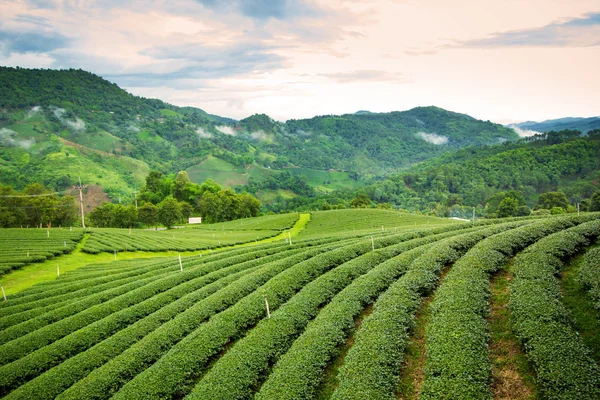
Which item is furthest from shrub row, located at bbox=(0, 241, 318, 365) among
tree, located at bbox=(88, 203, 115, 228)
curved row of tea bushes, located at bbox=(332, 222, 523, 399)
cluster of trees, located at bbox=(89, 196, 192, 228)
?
tree, located at bbox=(88, 203, 115, 228)

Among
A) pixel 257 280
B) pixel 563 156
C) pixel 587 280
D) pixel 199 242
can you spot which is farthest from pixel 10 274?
pixel 563 156

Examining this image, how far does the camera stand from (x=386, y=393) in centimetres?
1059

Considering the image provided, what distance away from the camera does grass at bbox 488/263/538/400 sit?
10398 millimetres

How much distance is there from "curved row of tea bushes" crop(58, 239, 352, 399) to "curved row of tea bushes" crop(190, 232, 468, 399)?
2.00 m

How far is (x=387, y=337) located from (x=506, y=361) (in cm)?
359

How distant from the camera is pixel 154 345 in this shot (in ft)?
53.0

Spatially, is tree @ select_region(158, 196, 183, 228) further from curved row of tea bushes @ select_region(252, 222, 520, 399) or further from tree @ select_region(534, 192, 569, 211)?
tree @ select_region(534, 192, 569, 211)

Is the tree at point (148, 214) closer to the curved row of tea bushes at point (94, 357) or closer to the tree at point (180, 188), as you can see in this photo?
the tree at point (180, 188)

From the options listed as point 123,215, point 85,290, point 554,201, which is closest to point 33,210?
point 123,215

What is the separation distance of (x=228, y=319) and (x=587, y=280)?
46.4ft

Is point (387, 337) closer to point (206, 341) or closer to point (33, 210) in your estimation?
point (206, 341)

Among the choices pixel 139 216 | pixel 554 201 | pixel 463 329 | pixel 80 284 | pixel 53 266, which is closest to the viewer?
pixel 463 329

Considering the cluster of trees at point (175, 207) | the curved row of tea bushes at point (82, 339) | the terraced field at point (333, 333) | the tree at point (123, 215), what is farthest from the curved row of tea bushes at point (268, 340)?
the tree at point (123, 215)

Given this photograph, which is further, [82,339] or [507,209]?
[507,209]
